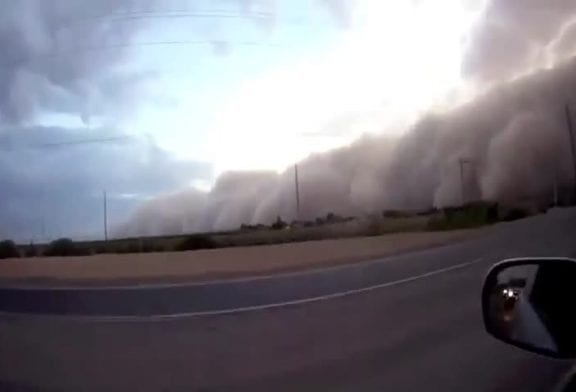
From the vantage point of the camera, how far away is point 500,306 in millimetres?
1821

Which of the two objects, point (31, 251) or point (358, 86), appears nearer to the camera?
point (358, 86)

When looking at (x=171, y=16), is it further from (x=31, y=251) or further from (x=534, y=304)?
(x=534, y=304)

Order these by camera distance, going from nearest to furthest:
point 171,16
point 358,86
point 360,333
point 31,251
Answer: point 360,333 → point 358,86 → point 171,16 → point 31,251

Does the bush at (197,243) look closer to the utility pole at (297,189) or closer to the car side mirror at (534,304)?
the utility pole at (297,189)

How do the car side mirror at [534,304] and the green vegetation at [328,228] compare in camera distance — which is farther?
the green vegetation at [328,228]

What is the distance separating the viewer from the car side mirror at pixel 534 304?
1766 millimetres

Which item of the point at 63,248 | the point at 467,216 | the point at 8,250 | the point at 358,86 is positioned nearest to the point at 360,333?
the point at 467,216

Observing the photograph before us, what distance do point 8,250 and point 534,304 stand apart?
142cm

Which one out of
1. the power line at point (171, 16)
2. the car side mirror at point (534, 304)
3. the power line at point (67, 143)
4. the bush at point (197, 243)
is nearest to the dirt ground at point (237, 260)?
the bush at point (197, 243)

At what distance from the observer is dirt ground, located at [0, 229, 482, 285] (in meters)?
1.89

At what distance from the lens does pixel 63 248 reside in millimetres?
2139

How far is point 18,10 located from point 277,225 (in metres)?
0.95

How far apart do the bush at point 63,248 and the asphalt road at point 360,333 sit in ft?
1.00

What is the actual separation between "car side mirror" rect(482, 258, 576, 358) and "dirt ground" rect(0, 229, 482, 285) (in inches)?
5.6
